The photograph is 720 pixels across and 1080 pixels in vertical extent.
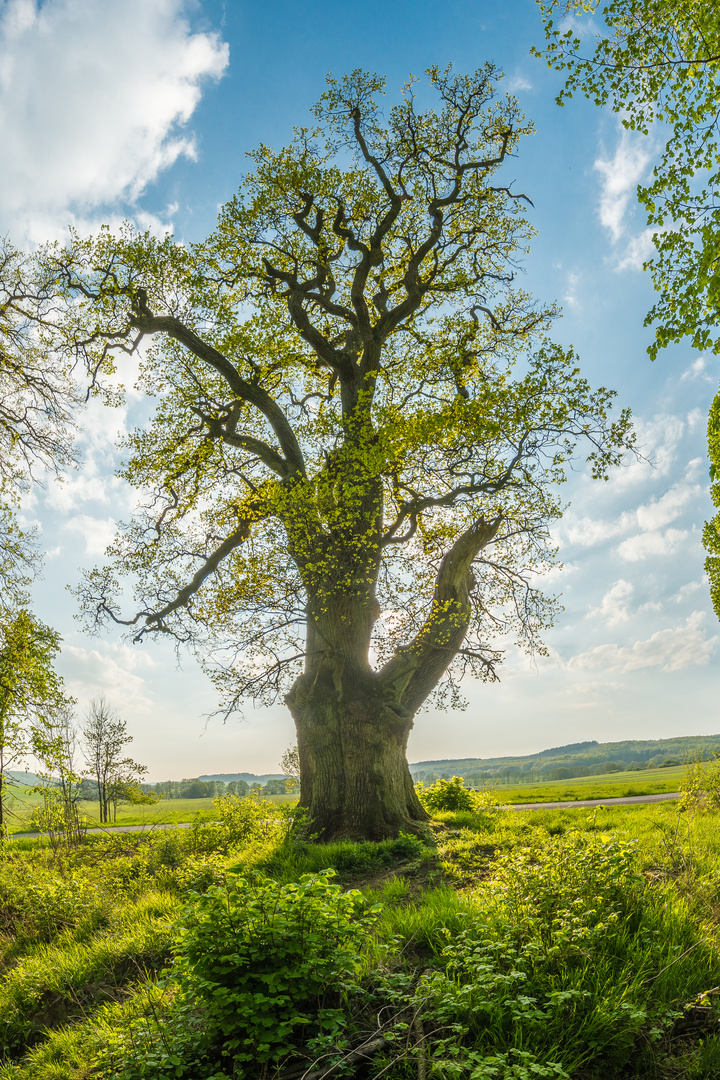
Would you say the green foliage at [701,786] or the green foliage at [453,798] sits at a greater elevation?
the green foliage at [701,786]

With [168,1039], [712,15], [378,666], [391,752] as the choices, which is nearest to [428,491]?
[378,666]

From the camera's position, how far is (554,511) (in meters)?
11.8

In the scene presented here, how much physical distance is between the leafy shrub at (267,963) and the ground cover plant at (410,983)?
14mm

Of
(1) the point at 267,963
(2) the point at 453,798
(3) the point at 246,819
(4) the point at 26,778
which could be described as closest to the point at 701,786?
(2) the point at 453,798

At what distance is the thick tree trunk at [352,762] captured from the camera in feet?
33.4

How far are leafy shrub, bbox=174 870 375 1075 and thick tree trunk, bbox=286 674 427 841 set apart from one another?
6417 millimetres

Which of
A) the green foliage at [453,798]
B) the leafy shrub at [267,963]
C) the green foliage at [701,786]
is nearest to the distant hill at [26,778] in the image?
the green foliage at [453,798]

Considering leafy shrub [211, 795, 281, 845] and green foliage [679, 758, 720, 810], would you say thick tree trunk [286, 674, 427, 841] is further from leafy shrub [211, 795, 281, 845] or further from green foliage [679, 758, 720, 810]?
green foliage [679, 758, 720, 810]

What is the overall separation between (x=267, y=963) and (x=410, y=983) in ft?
3.16

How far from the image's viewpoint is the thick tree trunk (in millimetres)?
10172

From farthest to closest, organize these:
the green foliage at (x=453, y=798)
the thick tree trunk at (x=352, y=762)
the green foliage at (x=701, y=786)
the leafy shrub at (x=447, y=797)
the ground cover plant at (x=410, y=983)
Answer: the leafy shrub at (x=447, y=797) < the green foliage at (x=453, y=798) < the thick tree trunk at (x=352, y=762) < the green foliage at (x=701, y=786) < the ground cover plant at (x=410, y=983)

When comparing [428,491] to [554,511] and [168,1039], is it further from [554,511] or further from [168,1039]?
[168,1039]

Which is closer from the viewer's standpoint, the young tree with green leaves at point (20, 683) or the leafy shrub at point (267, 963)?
the leafy shrub at point (267, 963)

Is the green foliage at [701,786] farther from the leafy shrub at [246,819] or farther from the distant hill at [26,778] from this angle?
the distant hill at [26,778]
